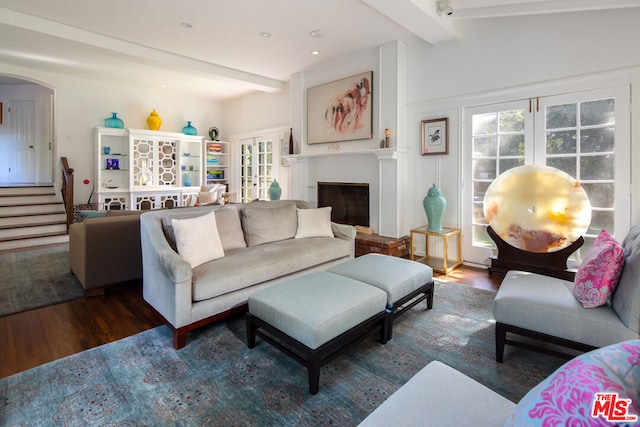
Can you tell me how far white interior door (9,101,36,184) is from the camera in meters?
7.47

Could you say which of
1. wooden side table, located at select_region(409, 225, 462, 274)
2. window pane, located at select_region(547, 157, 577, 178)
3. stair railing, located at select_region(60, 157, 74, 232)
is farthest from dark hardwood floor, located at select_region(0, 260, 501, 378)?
stair railing, located at select_region(60, 157, 74, 232)

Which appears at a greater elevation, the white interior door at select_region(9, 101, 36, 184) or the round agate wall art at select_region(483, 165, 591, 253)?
the white interior door at select_region(9, 101, 36, 184)

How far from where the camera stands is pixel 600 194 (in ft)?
10.6

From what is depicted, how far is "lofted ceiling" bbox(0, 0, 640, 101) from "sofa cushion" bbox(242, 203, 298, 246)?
2143mm

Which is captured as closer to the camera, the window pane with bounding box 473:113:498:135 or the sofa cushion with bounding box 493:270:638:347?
the sofa cushion with bounding box 493:270:638:347

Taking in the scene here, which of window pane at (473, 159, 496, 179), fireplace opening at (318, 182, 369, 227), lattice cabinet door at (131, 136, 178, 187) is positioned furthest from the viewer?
lattice cabinet door at (131, 136, 178, 187)

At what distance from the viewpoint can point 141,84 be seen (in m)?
6.73

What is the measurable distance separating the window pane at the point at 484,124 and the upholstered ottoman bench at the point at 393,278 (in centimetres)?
213

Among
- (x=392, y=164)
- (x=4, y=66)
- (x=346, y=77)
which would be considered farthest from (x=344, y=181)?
(x=4, y=66)

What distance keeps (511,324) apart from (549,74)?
2.79 m

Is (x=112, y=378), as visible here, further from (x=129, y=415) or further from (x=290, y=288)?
(x=290, y=288)

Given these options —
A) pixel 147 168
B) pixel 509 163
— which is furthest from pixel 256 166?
pixel 509 163

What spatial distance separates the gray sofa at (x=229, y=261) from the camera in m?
2.28

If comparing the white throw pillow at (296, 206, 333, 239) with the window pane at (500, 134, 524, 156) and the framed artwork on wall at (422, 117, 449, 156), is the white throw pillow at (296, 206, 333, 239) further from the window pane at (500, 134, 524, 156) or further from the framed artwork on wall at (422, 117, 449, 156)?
the window pane at (500, 134, 524, 156)
